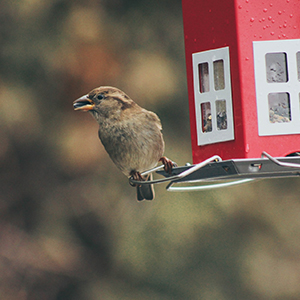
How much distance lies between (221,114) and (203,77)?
20cm

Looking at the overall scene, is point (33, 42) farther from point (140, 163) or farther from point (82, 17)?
point (140, 163)

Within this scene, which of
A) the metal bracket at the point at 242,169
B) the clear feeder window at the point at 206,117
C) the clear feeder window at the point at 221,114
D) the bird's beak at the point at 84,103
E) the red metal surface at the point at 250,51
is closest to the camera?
the metal bracket at the point at 242,169

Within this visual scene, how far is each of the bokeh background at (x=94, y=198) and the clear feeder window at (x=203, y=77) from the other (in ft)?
14.0

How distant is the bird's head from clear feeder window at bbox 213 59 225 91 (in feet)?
1.65

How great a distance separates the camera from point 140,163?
3.05 m

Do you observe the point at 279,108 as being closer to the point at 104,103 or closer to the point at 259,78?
the point at 259,78

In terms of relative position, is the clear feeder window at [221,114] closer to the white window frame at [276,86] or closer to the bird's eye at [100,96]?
the white window frame at [276,86]

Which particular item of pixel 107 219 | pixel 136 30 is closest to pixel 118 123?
pixel 107 219

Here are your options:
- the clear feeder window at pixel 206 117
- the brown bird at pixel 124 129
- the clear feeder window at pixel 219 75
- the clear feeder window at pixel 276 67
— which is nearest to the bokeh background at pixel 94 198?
the brown bird at pixel 124 129

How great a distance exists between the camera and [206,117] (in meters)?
2.80

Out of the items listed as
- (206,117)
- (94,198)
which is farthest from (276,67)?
(94,198)

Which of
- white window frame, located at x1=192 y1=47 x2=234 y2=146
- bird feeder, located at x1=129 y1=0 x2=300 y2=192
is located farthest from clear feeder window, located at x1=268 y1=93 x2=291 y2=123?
white window frame, located at x1=192 y1=47 x2=234 y2=146

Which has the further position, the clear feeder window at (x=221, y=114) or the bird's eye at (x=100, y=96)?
the bird's eye at (x=100, y=96)

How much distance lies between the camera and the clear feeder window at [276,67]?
259 centimetres
